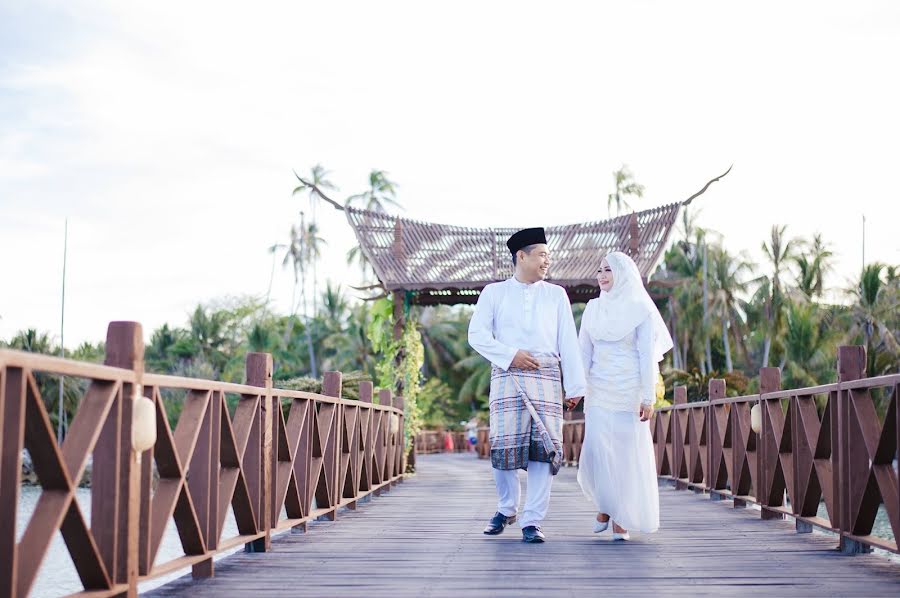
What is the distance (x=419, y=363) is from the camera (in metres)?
14.8

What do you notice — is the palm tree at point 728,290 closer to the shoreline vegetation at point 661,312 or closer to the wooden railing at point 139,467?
the shoreline vegetation at point 661,312

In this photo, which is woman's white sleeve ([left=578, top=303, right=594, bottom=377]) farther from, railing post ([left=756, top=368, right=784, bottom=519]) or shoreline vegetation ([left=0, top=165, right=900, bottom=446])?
shoreline vegetation ([left=0, top=165, right=900, bottom=446])

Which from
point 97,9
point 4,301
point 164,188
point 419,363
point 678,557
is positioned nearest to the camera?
point 678,557

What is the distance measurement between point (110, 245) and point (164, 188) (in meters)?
6.28

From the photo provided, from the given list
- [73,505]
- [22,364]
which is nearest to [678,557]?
[73,505]

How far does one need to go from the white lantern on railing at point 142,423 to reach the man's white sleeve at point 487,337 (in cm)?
250

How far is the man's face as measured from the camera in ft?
19.7

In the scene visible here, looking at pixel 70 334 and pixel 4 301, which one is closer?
pixel 70 334

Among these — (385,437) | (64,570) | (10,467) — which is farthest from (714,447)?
(64,570)

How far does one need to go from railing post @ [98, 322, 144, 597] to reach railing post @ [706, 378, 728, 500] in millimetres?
6466

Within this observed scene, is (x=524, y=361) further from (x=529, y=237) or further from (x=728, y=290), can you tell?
(x=728, y=290)

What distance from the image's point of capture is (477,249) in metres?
14.5

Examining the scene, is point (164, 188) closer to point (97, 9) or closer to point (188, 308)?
point (188, 308)

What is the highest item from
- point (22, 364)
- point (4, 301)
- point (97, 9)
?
point (97, 9)
